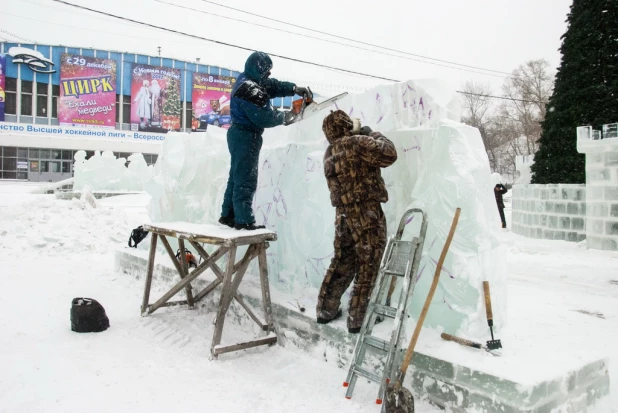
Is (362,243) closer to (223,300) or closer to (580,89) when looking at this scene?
(223,300)

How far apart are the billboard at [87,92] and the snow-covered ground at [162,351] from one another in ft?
99.2

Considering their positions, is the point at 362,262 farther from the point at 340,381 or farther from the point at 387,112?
the point at 387,112

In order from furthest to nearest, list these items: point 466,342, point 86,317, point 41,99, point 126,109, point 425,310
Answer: point 126,109, point 41,99, point 86,317, point 466,342, point 425,310

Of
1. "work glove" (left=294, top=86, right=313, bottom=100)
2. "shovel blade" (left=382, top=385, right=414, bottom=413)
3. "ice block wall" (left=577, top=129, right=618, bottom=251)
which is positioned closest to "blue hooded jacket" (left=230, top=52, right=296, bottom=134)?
"work glove" (left=294, top=86, right=313, bottom=100)

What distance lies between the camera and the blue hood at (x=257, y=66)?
171 inches

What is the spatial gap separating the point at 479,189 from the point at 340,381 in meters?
1.74

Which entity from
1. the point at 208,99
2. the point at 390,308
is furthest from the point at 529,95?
the point at 390,308

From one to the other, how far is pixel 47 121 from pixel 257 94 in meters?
36.0

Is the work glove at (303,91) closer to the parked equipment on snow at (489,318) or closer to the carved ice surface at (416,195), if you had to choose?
the carved ice surface at (416,195)

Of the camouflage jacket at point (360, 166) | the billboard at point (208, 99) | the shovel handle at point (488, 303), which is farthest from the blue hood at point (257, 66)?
the billboard at point (208, 99)

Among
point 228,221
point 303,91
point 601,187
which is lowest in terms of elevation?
point 228,221

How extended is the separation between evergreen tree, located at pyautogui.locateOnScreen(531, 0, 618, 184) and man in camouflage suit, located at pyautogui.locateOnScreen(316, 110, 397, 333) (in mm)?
12152

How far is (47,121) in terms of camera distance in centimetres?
3447

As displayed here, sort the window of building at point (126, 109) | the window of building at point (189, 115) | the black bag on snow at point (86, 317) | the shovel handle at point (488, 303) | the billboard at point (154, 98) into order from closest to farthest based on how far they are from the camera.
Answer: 1. the shovel handle at point (488, 303)
2. the black bag on snow at point (86, 317)
3. the billboard at point (154, 98)
4. the window of building at point (126, 109)
5. the window of building at point (189, 115)
